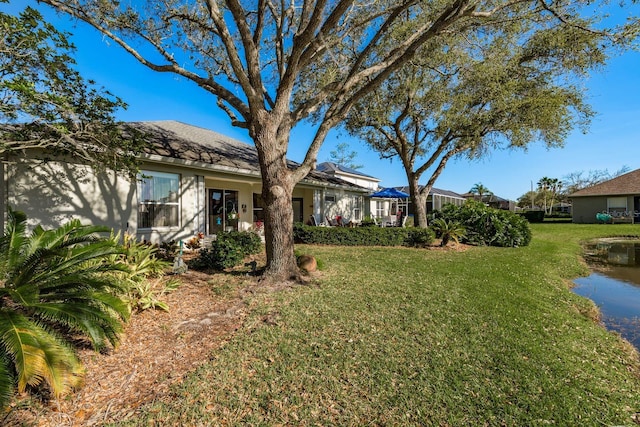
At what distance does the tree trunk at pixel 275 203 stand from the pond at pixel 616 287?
19.0ft

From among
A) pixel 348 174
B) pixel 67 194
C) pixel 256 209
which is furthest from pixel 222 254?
pixel 348 174

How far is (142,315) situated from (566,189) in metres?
66.6

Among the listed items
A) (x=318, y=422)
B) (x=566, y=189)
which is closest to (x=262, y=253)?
(x=318, y=422)

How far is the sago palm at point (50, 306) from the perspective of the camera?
2.65 m

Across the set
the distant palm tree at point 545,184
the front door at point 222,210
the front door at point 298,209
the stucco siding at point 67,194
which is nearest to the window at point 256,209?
the front door at point 222,210

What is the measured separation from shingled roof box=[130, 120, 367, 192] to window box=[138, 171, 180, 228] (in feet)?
2.67

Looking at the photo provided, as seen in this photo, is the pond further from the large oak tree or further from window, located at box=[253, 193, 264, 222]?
window, located at box=[253, 193, 264, 222]

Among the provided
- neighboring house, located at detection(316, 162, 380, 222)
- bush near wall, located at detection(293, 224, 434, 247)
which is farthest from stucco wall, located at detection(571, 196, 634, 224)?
bush near wall, located at detection(293, 224, 434, 247)

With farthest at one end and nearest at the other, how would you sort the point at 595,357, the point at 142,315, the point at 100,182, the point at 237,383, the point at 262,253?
1. the point at 262,253
2. the point at 100,182
3. the point at 142,315
4. the point at 595,357
5. the point at 237,383

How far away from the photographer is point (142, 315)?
4555 millimetres

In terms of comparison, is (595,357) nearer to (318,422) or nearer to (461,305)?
(461,305)

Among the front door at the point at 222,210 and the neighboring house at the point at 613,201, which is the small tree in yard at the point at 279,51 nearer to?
the front door at the point at 222,210

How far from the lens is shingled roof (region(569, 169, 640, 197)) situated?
27016 mm

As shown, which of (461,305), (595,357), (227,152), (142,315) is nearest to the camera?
(595,357)
